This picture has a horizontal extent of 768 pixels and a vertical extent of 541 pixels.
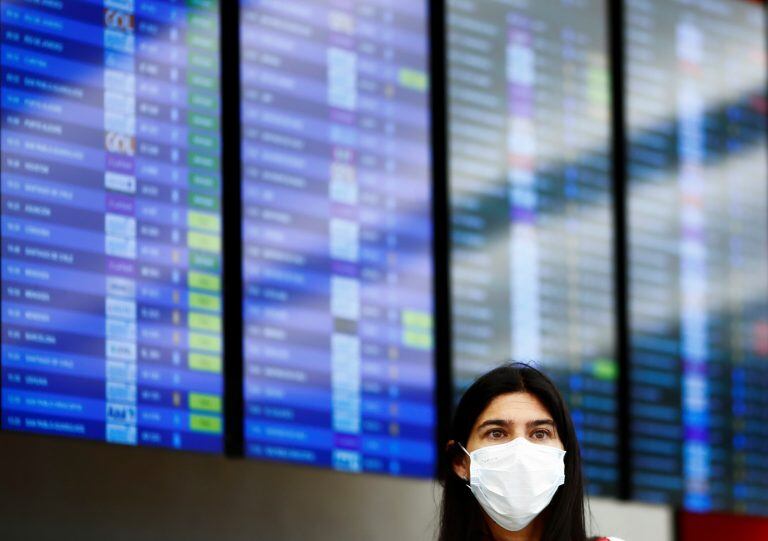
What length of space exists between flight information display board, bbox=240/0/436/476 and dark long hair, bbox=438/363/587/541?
903mm

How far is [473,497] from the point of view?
3.58 meters

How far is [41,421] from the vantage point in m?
3.92

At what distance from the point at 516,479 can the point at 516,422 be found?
5.1 inches

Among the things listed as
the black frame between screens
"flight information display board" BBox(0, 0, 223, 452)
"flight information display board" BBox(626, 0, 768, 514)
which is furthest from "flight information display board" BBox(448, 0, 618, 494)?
"flight information display board" BBox(0, 0, 223, 452)

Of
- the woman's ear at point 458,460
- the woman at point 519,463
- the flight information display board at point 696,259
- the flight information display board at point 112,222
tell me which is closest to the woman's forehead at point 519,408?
the woman at point 519,463

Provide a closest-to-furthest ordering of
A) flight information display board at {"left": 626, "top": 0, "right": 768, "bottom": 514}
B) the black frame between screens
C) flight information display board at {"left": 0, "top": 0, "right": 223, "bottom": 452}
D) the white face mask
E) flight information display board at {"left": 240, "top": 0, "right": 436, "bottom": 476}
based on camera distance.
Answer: the white face mask
flight information display board at {"left": 0, "top": 0, "right": 223, "bottom": 452}
the black frame between screens
flight information display board at {"left": 240, "top": 0, "right": 436, "bottom": 476}
flight information display board at {"left": 626, "top": 0, "right": 768, "bottom": 514}

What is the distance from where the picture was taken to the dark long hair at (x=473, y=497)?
349 centimetres

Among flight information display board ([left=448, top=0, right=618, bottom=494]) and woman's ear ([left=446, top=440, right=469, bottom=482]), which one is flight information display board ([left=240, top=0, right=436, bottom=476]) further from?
woman's ear ([left=446, top=440, right=469, bottom=482])

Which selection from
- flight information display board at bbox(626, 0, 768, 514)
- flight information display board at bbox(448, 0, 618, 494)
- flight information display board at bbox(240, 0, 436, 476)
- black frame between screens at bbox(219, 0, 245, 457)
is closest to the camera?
black frame between screens at bbox(219, 0, 245, 457)

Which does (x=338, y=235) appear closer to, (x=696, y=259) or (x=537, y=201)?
(x=537, y=201)

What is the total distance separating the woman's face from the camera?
11.5 feet

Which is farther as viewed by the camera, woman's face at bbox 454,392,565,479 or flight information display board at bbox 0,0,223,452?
flight information display board at bbox 0,0,223,452

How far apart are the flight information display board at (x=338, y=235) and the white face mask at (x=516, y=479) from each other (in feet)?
3.33

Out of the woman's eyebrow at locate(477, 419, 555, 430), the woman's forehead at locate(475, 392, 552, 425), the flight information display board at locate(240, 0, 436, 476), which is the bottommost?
the woman's eyebrow at locate(477, 419, 555, 430)
